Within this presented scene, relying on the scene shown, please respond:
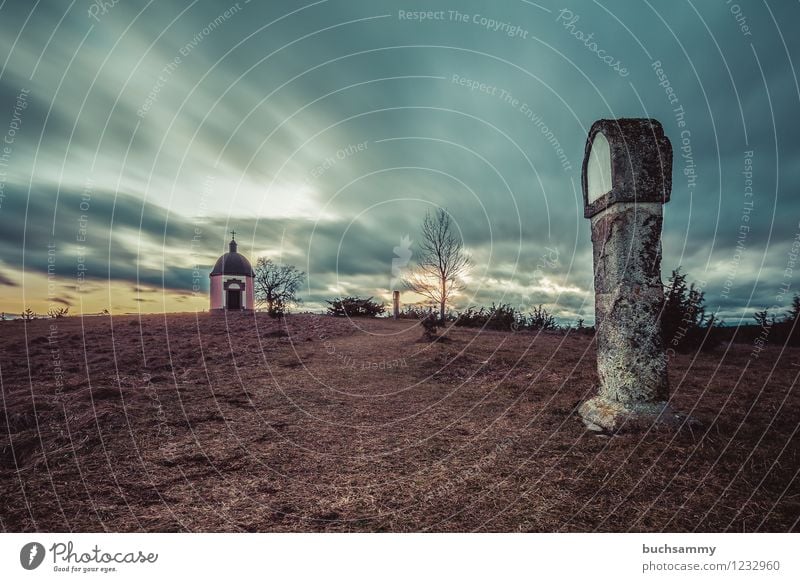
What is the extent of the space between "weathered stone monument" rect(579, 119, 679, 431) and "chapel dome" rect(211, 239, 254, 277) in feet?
102

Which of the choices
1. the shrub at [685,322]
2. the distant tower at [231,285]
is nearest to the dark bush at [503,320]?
the shrub at [685,322]

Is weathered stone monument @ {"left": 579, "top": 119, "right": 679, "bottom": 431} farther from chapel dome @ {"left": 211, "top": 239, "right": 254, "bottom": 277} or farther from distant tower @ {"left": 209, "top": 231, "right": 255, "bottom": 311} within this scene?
chapel dome @ {"left": 211, "top": 239, "right": 254, "bottom": 277}

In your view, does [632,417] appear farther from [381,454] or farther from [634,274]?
[381,454]

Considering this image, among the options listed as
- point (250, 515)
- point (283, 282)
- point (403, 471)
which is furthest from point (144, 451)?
point (283, 282)

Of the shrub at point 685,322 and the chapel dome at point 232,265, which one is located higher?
the chapel dome at point 232,265

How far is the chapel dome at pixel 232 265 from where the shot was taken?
31.3 metres

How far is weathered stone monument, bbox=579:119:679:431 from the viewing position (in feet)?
15.6

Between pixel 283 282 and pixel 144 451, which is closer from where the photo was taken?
pixel 144 451

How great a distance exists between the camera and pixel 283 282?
74.8 ft

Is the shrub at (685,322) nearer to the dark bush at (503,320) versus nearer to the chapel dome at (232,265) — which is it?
the dark bush at (503,320)
